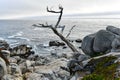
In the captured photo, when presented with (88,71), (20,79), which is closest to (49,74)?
(20,79)

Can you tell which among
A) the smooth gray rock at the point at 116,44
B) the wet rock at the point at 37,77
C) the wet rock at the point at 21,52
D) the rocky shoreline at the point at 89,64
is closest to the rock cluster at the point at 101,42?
the rocky shoreline at the point at 89,64

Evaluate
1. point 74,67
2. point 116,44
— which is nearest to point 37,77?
point 74,67

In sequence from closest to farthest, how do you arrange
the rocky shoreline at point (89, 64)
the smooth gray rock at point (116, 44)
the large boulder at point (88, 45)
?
the rocky shoreline at point (89, 64) → the smooth gray rock at point (116, 44) → the large boulder at point (88, 45)

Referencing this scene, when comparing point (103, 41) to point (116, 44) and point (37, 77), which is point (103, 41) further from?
point (37, 77)

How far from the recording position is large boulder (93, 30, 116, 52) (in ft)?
64.5

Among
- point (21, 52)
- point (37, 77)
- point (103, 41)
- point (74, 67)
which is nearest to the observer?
point (74, 67)

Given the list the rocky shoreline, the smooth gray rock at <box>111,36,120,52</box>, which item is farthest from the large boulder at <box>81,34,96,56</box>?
the smooth gray rock at <box>111,36,120,52</box>

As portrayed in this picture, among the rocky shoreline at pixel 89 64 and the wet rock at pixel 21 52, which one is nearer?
the rocky shoreline at pixel 89 64

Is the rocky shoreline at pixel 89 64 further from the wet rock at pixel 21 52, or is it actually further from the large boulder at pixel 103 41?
the wet rock at pixel 21 52

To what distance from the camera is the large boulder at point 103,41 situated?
19.7 metres

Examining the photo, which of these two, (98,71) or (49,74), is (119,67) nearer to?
(98,71)

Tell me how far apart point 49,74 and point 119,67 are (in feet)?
22.8

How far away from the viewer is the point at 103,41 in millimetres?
19844

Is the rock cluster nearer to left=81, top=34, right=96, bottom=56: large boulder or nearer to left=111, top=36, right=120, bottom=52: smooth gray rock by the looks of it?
left=81, top=34, right=96, bottom=56: large boulder
